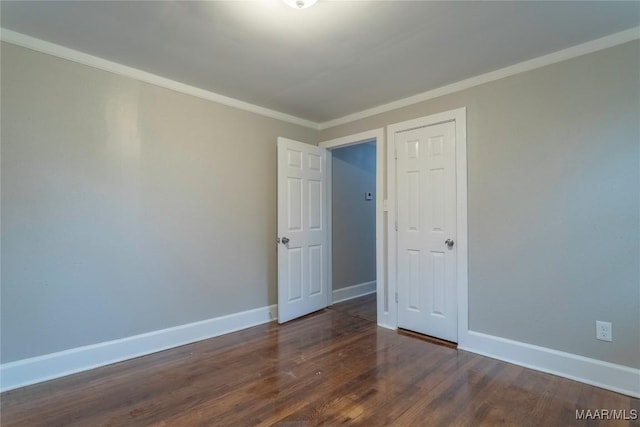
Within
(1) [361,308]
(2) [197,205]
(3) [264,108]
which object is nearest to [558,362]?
(1) [361,308]

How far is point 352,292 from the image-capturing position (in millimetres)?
4477

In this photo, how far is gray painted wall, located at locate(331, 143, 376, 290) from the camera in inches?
169

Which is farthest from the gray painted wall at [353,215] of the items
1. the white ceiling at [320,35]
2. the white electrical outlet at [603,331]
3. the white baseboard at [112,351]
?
the white electrical outlet at [603,331]

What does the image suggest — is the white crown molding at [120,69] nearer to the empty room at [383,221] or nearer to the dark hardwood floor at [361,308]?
the empty room at [383,221]

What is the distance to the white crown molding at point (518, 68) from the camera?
6.90 feet

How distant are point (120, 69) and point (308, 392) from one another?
2.84 meters

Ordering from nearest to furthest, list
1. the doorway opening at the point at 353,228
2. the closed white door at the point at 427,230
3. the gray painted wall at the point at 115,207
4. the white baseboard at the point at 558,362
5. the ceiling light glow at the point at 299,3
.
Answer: the ceiling light glow at the point at 299,3 → the white baseboard at the point at 558,362 → the gray painted wall at the point at 115,207 → the closed white door at the point at 427,230 → the doorway opening at the point at 353,228

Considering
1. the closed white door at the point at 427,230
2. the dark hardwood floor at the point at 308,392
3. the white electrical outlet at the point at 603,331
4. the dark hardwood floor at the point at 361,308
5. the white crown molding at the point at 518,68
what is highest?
the white crown molding at the point at 518,68

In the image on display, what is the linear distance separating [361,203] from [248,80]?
2.44 meters

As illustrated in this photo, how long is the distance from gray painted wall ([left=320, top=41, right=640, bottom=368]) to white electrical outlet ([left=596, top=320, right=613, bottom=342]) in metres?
0.03

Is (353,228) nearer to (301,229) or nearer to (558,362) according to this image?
(301,229)

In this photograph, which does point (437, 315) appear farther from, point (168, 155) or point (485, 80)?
point (168, 155)

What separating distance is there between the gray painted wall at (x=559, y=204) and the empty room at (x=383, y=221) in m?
0.01

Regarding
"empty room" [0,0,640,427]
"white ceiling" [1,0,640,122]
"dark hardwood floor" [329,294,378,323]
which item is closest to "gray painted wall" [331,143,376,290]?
"dark hardwood floor" [329,294,378,323]
